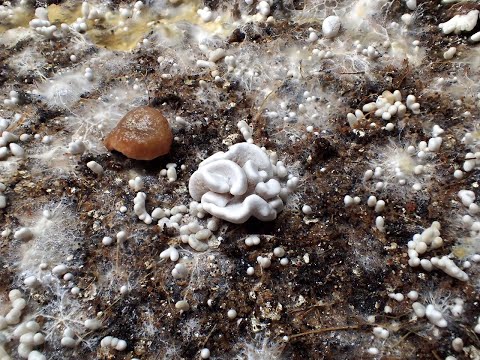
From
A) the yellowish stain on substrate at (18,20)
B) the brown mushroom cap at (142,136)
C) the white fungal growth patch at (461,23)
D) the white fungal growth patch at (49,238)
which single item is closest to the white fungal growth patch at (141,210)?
the brown mushroom cap at (142,136)

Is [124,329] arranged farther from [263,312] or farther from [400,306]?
[400,306]

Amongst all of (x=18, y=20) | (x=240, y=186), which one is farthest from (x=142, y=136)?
(x=18, y=20)

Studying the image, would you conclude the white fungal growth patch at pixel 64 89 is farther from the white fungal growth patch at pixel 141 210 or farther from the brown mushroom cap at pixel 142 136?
the white fungal growth patch at pixel 141 210

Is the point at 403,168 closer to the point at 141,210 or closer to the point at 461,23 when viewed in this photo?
the point at 461,23

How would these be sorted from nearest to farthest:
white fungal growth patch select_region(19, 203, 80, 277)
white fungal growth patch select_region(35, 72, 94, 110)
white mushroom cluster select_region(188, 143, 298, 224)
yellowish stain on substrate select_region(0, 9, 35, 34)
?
white mushroom cluster select_region(188, 143, 298, 224) → white fungal growth patch select_region(19, 203, 80, 277) → white fungal growth patch select_region(35, 72, 94, 110) → yellowish stain on substrate select_region(0, 9, 35, 34)

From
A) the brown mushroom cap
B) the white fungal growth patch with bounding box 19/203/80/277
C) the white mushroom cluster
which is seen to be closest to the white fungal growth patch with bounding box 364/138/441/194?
the white mushroom cluster

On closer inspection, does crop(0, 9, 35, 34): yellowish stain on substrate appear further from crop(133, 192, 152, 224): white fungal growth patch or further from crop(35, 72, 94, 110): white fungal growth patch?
crop(133, 192, 152, 224): white fungal growth patch
